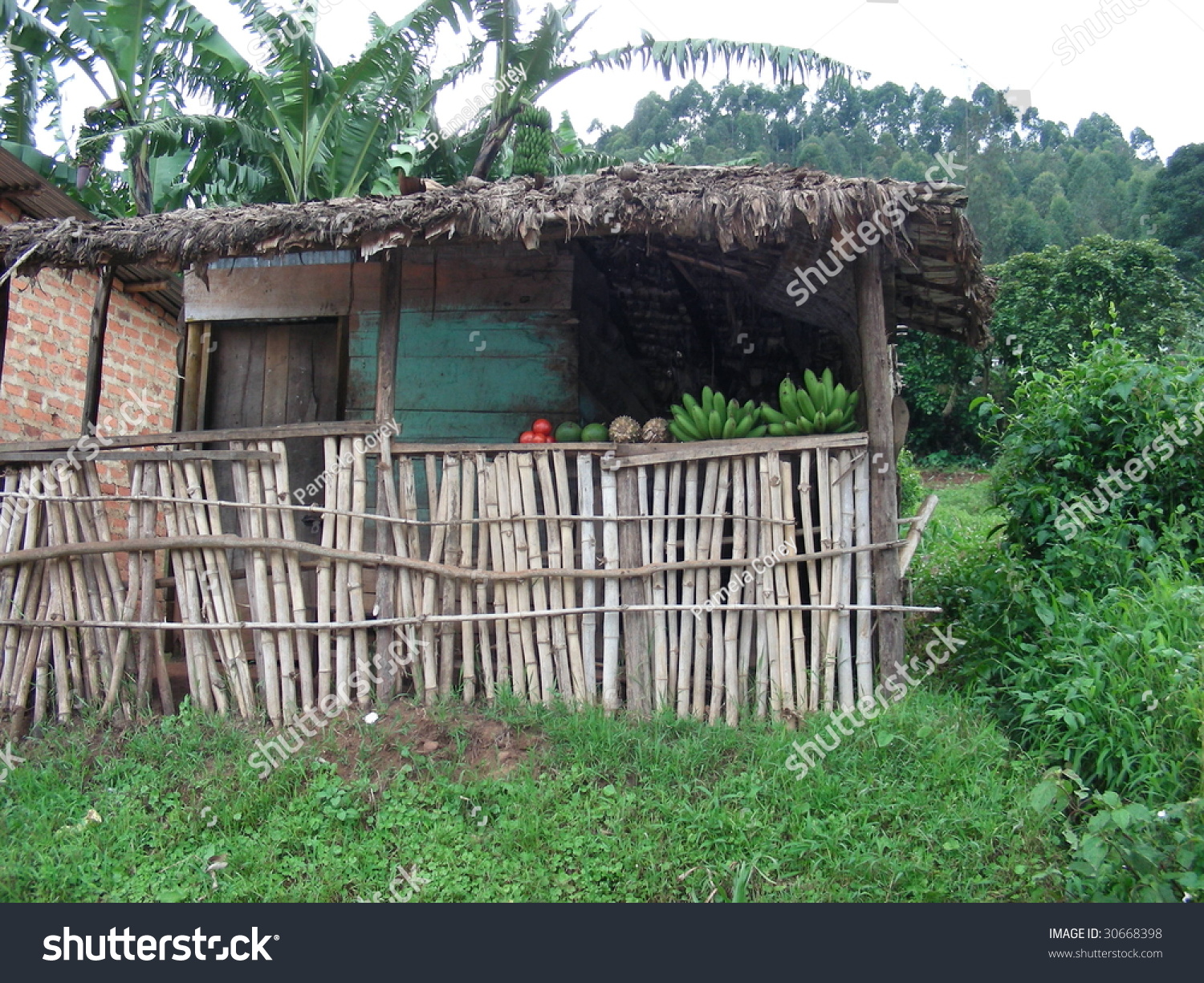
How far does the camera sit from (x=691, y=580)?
15.9 feet

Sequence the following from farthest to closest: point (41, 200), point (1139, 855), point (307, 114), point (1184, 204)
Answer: point (1184, 204)
point (307, 114)
point (41, 200)
point (1139, 855)

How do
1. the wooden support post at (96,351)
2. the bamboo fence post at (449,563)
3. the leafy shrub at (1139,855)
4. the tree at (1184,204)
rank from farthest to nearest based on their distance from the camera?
the tree at (1184,204) < the wooden support post at (96,351) < the bamboo fence post at (449,563) < the leafy shrub at (1139,855)

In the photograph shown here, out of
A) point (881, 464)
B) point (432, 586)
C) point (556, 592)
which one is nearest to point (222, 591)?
point (432, 586)

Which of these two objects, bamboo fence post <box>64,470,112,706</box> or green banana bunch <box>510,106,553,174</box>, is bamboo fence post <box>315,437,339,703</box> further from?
green banana bunch <box>510,106,553,174</box>

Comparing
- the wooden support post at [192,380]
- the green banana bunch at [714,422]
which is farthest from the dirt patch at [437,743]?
the wooden support post at [192,380]

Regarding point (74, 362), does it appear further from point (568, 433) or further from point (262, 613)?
point (568, 433)

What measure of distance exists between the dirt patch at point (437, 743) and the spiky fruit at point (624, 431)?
5.59ft

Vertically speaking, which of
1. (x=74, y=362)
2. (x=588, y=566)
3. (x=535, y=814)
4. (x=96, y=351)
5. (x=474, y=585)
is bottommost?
(x=535, y=814)

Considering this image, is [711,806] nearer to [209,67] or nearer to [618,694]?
[618,694]

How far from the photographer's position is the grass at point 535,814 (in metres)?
3.73

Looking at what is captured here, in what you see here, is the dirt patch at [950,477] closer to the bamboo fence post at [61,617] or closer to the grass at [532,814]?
the grass at [532,814]

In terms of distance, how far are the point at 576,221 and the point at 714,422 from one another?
1349 millimetres

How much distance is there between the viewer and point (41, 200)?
812cm
